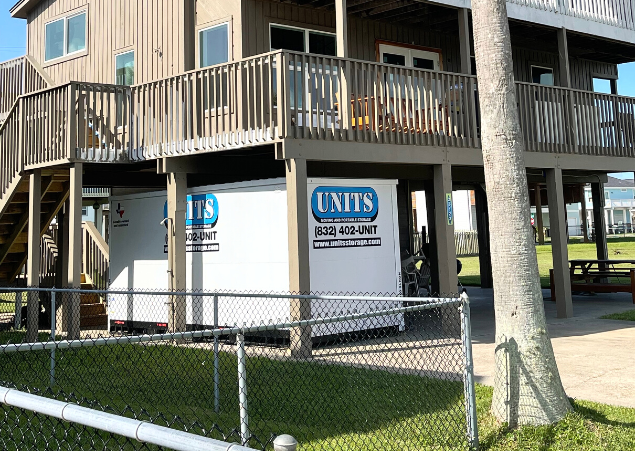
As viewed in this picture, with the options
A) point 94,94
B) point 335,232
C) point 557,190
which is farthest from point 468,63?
point 94,94

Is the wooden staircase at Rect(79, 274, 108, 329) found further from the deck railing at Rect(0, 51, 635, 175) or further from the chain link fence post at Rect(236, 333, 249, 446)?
the chain link fence post at Rect(236, 333, 249, 446)

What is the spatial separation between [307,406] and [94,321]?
29.6 ft

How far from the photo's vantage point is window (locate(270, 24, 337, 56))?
13.3 m

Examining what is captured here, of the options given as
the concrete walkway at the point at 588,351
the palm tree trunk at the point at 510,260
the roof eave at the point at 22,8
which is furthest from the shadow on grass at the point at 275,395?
the roof eave at the point at 22,8

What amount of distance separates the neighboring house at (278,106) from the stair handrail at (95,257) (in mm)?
1073

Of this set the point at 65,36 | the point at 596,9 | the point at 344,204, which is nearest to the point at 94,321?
the point at 344,204

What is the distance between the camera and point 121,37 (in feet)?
49.5

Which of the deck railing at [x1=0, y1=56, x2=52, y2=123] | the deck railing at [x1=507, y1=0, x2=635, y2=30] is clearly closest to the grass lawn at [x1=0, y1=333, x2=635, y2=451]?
the deck railing at [x1=0, y1=56, x2=52, y2=123]

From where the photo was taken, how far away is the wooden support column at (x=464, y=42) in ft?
41.9

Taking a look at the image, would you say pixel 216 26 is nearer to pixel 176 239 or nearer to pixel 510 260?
pixel 176 239

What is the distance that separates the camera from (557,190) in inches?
551

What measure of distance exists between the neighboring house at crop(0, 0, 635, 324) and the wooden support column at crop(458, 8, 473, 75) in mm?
37

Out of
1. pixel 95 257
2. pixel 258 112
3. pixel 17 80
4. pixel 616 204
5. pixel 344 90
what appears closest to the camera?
pixel 258 112

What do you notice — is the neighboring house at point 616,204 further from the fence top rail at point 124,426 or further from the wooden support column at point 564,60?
the fence top rail at point 124,426
